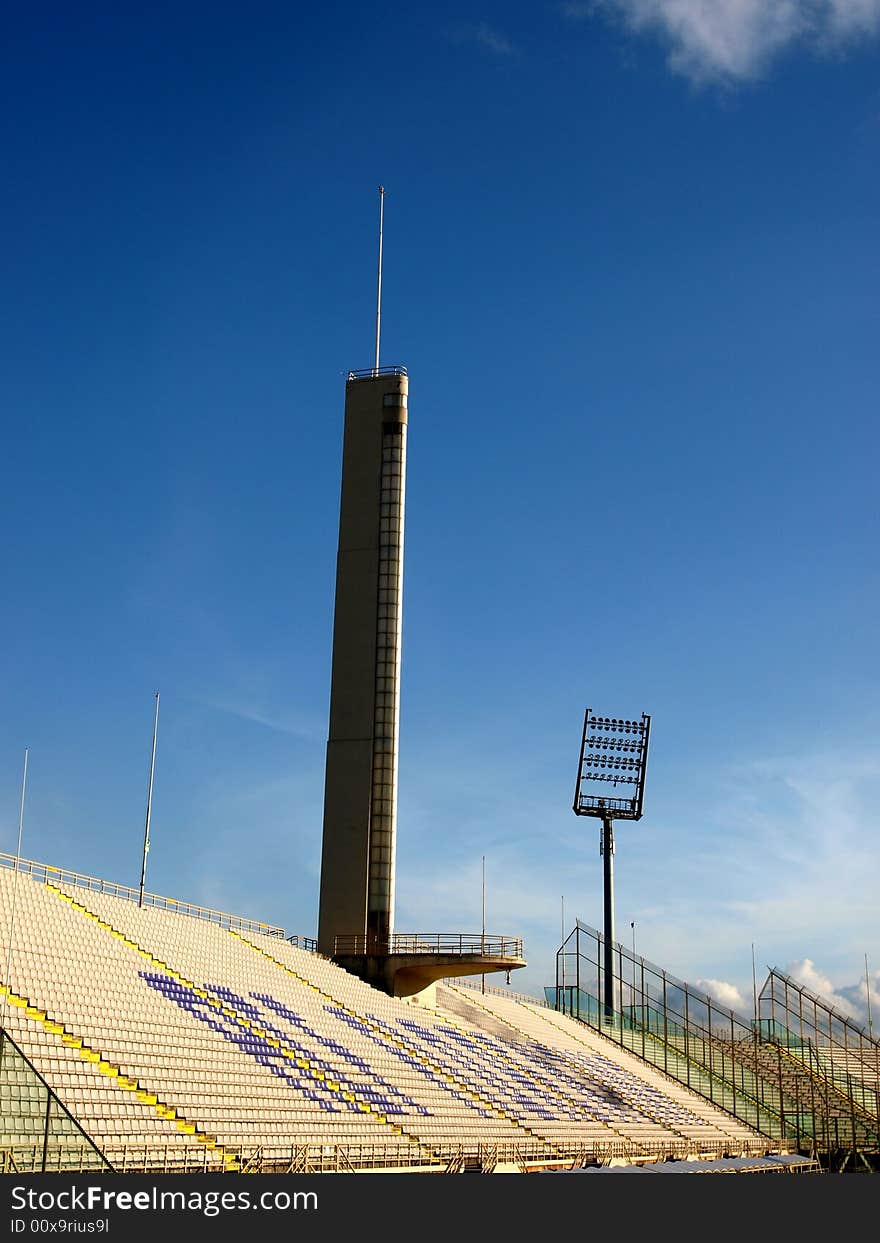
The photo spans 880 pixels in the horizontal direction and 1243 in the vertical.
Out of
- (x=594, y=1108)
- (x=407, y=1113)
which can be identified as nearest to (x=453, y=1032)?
(x=594, y=1108)

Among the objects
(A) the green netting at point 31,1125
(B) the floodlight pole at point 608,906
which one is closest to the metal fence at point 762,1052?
(B) the floodlight pole at point 608,906

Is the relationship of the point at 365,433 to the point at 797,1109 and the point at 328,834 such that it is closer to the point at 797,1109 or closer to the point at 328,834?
the point at 328,834

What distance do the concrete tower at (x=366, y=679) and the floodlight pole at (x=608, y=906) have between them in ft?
51.4

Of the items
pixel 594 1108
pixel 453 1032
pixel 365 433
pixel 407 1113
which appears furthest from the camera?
pixel 365 433

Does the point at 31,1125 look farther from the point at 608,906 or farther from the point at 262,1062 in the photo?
the point at 608,906

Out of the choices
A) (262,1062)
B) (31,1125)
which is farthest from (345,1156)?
(31,1125)

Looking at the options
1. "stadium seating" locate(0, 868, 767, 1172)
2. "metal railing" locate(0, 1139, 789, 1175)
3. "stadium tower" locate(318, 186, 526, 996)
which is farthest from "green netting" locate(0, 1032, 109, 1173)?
"stadium tower" locate(318, 186, 526, 996)

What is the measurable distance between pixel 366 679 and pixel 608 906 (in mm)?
17679

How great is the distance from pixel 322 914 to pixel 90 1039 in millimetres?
18294

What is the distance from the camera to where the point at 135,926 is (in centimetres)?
3338

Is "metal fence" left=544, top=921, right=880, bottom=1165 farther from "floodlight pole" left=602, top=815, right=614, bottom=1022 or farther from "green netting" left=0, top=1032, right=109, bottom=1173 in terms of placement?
"green netting" left=0, top=1032, right=109, bottom=1173

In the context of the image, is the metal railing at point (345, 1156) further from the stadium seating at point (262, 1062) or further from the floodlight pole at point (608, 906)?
the floodlight pole at point (608, 906)

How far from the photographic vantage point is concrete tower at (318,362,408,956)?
43.1 m

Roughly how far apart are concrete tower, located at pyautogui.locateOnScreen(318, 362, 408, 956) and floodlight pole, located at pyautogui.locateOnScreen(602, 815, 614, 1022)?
1566 centimetres
